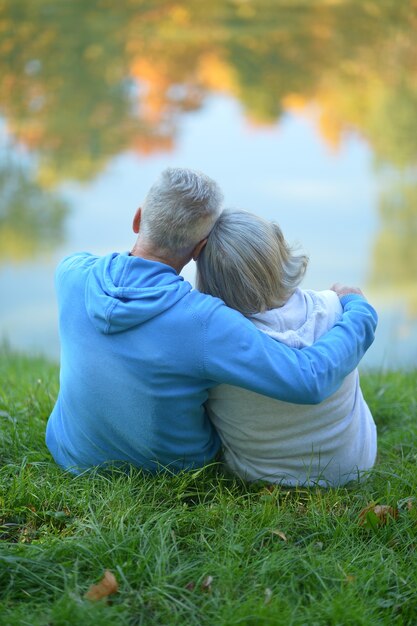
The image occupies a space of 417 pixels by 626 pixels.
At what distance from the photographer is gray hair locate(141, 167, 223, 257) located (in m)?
2.34

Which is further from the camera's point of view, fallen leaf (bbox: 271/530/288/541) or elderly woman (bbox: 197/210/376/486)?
elderly woman (bbox: 197/210/376/486)

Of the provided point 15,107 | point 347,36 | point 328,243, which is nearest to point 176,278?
point 328,243

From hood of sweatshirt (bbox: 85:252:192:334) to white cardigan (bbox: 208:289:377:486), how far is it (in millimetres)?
289

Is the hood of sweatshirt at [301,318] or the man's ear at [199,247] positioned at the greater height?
the man's ear at [199,247]

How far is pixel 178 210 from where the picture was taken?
234cm

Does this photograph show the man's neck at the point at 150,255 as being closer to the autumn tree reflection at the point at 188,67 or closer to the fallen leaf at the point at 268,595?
the fallen leaf at the point at 268,595

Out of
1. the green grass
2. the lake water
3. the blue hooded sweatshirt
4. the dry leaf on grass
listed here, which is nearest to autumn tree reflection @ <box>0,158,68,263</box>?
the lake water

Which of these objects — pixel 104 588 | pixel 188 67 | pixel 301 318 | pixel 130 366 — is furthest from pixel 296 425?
pixel 188 67

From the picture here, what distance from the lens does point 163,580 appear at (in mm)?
2008

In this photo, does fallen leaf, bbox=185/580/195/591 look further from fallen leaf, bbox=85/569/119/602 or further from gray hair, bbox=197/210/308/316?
gray hair, bbox=197/210/308/316

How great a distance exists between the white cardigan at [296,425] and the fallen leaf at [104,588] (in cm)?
64

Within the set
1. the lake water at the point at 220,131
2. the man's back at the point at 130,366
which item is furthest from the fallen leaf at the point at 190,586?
the lake water at the point at 220,131

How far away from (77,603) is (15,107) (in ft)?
30.8

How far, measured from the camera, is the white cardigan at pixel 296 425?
2439mm
